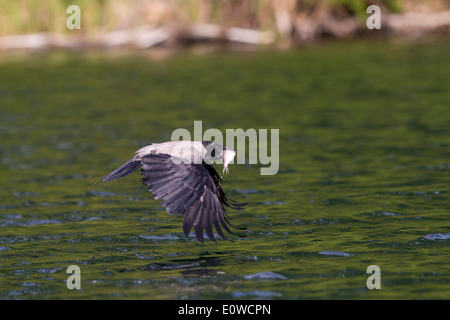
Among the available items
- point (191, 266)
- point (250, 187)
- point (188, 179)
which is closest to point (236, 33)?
point (250, 187)

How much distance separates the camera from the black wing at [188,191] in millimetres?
8070

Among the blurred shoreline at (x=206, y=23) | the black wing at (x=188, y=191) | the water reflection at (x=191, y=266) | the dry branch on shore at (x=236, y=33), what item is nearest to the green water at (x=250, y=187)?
the water reflection at (x=191, y=266)

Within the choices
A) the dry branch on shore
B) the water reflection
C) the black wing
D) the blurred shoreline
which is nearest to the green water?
the water reflection

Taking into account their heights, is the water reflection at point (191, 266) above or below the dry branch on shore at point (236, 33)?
below

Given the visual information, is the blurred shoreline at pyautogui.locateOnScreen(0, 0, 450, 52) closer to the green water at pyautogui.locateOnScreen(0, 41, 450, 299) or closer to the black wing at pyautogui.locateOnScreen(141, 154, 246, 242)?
the green water at pyautogui.locateOnScreen(0, 41, 450, 299)

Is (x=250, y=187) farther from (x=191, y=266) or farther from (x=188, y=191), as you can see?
(x=191, y=266)

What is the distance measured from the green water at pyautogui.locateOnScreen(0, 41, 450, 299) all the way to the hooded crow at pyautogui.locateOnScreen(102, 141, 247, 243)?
0.52 metres

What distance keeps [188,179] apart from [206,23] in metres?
27.8

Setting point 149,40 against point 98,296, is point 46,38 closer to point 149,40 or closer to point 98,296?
point 149,40

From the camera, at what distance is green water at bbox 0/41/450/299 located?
7746mm

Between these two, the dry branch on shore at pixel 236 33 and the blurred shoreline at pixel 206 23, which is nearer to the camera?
the blurred shoreline at pixel 206 23

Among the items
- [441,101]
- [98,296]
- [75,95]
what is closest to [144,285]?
[98,296]

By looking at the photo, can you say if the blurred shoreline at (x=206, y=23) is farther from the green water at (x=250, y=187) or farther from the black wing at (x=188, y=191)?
the black wing at (x=188, y=191)

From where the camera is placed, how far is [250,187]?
12398 mm
